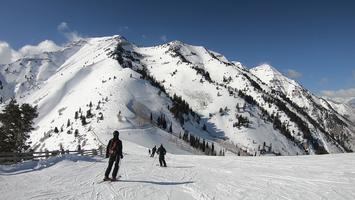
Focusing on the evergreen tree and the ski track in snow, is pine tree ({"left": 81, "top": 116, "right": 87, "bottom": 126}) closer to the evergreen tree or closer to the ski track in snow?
the evergreen tree

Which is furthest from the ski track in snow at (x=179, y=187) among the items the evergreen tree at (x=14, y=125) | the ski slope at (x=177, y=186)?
the evergreen tree at (x=14, y=125)

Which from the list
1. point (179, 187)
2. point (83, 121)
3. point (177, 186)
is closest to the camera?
point (179, 187)

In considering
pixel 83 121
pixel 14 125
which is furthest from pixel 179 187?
pixel 83 121

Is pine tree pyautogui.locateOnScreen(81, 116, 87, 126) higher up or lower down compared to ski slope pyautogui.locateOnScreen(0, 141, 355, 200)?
higher up

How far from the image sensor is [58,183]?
17.4 metres

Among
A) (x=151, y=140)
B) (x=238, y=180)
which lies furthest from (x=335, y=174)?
(x=151, y=140)

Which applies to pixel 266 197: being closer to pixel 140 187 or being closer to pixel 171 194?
pixel 171 194

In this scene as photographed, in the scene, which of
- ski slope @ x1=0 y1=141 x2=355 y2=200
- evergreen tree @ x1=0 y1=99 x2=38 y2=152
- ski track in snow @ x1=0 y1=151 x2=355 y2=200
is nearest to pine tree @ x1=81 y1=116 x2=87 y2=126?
evergreen tree @ x1=0 y1=99 x2=38 y2=152

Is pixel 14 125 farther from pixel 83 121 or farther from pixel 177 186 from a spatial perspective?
pixel 83 121

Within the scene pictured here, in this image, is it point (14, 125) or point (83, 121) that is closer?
point (14, 125)

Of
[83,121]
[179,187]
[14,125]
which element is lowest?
[179,187]

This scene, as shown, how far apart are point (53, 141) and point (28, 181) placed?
139 meters

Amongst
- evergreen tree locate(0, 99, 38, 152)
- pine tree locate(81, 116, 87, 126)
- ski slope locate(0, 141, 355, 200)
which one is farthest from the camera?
pine tree locate(81, 116, 87, 126)

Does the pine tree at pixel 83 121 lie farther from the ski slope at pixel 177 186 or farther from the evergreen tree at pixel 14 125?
the ski slope at pixel 177 186
